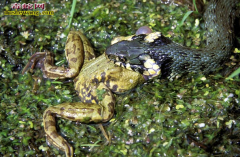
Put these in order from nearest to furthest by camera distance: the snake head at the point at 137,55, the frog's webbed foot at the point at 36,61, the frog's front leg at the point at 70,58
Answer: the snake head at the point at 137,55 < the frog's front leg at the point at 70,58 < the frog's webbed foot at the point at 36,61

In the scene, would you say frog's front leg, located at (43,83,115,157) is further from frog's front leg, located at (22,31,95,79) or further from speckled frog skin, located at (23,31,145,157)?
frog's front leg, located at (22,31,95,79)

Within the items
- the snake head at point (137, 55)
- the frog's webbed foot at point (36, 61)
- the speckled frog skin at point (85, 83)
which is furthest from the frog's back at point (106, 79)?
the frog's webbed foot at point (36, 61)

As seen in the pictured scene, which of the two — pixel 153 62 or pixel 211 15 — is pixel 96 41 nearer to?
pixel 153 62

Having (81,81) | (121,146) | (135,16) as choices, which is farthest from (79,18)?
(121,146)

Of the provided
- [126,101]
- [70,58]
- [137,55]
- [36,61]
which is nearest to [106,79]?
[126,101]

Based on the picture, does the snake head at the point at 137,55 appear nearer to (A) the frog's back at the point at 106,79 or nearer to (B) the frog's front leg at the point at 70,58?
(A) the frog's back at the point at 106,79

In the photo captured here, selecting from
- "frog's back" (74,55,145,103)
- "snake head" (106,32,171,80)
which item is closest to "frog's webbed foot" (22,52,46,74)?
"frog's back" (74,55,145,103)
